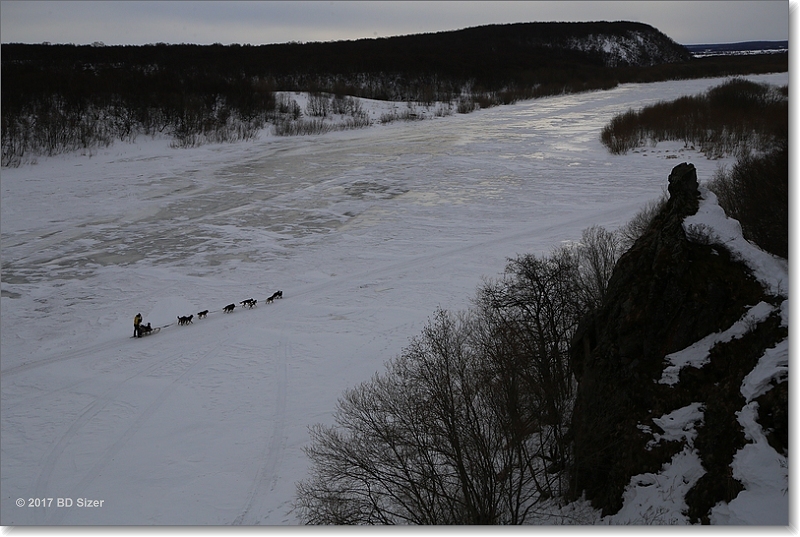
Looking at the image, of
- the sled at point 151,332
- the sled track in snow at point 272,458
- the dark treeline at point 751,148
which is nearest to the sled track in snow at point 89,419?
the sled at point 151,332

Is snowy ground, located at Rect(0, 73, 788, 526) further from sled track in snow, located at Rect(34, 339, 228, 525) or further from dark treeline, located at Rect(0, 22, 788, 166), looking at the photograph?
dark treeline, located at Rect(0, 22, 788, 166)

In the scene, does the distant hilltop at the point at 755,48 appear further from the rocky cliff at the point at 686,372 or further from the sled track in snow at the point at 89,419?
the sled track in snow at the point at 89,419

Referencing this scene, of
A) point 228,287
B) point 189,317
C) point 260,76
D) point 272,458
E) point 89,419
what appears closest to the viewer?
point 272,458

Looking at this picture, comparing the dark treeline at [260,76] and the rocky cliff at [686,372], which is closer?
the rocky cliff at [686,372]

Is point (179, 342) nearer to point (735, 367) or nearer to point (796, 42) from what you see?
point (735, 367)

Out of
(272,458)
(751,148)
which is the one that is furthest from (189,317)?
(751,148)

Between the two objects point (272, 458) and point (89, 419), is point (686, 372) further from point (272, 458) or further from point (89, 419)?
point (89, 419)
